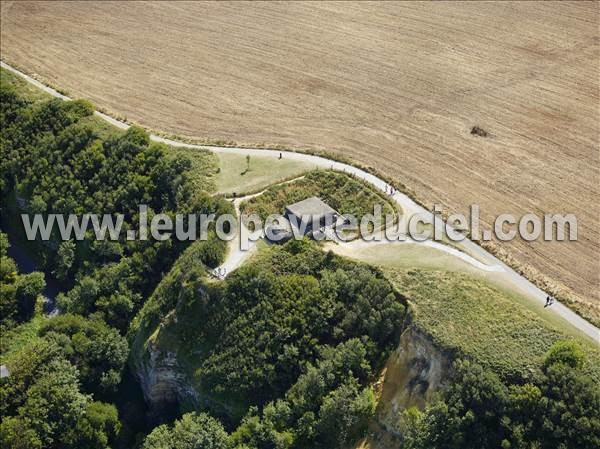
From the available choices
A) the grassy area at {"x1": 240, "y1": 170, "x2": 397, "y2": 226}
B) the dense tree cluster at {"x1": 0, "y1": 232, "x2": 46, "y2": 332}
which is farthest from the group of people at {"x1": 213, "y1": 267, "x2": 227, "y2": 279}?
the dense tree cluster at {"x1": 0, "y1": 232, "x2": 46, "y2": 332}

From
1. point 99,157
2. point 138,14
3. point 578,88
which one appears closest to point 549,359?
point 578,88

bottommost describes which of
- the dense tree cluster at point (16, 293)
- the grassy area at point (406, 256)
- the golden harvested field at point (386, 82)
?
the dense tree cluster at point (16, 293)

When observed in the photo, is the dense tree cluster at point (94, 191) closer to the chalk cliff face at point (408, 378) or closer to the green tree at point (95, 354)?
the green tree at point (95, 354)

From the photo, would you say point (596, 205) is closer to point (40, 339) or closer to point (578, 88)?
point (578, 88)

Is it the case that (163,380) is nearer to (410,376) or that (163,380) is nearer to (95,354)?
(95,354)

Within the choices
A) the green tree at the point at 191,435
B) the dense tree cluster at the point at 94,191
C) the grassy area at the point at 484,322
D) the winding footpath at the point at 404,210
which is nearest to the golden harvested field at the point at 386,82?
the winding footpath at the point at 404,210

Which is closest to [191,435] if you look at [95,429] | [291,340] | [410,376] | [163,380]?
[163,380]
